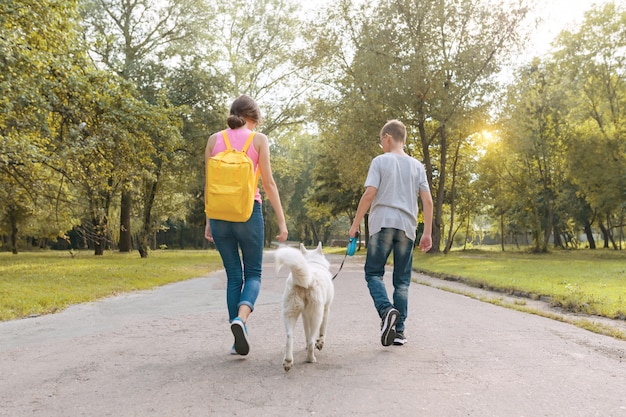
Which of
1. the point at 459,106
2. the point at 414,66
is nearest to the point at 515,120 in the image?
the point at 459,106

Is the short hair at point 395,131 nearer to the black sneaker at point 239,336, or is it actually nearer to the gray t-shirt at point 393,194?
the gray t-shirt at point 393,194

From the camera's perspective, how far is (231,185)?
4.58 m

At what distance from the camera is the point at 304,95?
3491 cm

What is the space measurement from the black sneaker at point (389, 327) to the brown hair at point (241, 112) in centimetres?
225

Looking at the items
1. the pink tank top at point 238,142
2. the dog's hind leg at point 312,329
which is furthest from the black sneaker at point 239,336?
the pink tank top at point 238,142

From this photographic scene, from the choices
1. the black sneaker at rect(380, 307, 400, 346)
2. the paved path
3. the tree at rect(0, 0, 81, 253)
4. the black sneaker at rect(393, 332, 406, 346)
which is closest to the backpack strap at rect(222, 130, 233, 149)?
the paved path

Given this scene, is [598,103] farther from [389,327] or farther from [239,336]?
[239,336]

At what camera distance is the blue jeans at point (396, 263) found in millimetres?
5266

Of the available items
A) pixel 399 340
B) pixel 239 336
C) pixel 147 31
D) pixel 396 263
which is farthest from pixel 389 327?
pixel 147 31

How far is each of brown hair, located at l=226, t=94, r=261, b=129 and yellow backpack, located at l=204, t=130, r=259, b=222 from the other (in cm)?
31

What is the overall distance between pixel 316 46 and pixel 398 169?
25443 mm

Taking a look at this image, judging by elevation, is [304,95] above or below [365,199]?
above

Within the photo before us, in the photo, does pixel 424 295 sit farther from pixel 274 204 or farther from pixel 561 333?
pixel 274 204

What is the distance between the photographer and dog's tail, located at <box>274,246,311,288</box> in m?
4.16
